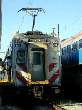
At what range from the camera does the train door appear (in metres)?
15.4

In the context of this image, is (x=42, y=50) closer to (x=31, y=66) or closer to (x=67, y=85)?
(x=31, y=66)

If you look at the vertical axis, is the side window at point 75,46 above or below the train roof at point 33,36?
below

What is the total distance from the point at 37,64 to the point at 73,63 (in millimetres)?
5347

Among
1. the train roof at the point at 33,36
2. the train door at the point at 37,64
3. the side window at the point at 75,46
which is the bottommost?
the train door at the point at 37,64

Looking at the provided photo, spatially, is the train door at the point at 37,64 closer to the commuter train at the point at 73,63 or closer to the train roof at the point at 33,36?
the train roof at the point at 33,36

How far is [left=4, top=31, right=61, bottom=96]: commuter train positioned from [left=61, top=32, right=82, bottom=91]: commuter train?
286 cm

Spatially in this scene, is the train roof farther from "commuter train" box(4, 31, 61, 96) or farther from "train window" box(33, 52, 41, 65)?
"train window" box(33, 52, 41, 65)

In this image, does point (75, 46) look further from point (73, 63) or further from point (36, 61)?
point (36, 61)

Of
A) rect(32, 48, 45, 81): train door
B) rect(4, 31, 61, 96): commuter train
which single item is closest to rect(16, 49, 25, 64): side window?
rect(4, 31, 61, 96): commuter train

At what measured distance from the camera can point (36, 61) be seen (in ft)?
50.6

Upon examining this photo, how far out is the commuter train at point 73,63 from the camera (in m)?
18.7

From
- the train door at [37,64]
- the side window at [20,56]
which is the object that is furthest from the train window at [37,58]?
the side window at [20,56]

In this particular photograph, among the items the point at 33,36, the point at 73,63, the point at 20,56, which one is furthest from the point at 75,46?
the point at 20,56

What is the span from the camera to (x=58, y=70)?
1580cm
